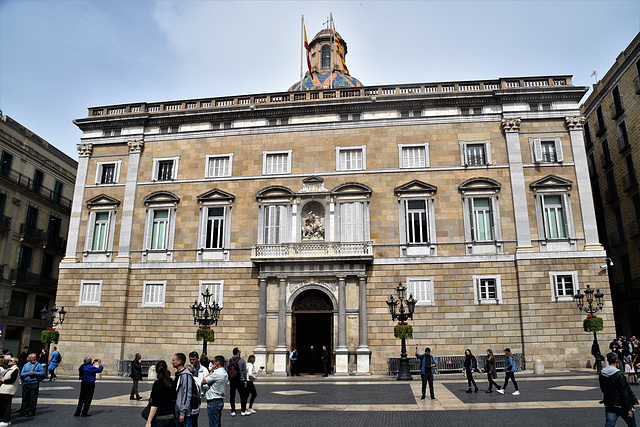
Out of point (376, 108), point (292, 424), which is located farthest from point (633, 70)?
point (292, 424)

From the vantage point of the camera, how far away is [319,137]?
3119 cm

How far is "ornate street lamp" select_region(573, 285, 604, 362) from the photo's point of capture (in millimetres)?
23997

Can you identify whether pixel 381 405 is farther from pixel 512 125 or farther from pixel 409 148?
pixel 512 125

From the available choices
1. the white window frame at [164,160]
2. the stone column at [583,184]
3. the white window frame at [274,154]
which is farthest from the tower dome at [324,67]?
the stone column at [583,184]

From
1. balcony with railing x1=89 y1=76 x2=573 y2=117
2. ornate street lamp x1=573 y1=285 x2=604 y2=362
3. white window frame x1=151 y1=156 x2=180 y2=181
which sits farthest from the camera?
white window frame x1=151 y1=156 x2=180 y2=181

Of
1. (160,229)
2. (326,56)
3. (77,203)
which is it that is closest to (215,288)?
(160,229)

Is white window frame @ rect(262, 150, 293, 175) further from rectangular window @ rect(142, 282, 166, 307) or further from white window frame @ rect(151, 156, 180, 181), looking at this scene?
rectangular window @ rect(142, 282, 166, 307)

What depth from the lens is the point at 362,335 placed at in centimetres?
2733

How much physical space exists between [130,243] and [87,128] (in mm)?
9218

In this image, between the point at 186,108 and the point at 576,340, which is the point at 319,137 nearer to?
the point at 186,108

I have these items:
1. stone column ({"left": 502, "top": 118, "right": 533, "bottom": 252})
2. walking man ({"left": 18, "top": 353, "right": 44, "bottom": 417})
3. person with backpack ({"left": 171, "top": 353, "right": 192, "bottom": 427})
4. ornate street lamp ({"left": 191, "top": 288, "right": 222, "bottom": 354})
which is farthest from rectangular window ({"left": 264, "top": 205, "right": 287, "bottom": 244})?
person with backpack ({"left": 171, "top": 353, "right": 192, "bottom": 427})

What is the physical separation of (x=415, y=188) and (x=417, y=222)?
2.02 meters

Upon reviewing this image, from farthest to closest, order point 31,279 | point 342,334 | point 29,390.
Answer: point 31,279 → point 342,334 → point 29,390

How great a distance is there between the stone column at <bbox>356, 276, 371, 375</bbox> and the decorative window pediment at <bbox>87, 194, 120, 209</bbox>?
16.5m
